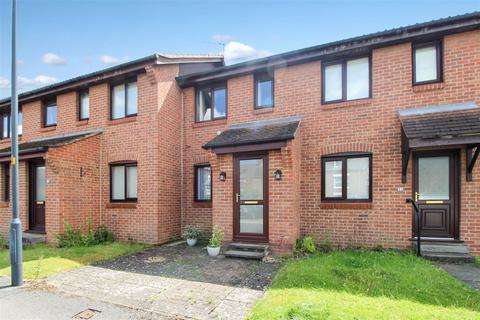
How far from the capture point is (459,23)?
23.9 ft

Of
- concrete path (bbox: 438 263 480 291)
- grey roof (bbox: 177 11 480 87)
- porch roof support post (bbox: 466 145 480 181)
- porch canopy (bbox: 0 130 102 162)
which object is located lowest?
concrete path (bbox: 438 263 480 291)

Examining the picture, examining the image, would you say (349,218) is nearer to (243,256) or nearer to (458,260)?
(458,260)

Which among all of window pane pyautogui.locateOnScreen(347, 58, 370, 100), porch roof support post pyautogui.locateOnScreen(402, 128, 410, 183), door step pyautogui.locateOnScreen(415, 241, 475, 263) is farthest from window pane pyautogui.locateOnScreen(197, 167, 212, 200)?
door step pyautogui.locateOnScreen(415, 241, 475, 263)

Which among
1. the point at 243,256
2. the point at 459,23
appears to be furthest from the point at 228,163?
the point at 459,23

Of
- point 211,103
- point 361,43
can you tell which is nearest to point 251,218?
point 211,103

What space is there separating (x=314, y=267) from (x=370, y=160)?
3563 millimetres

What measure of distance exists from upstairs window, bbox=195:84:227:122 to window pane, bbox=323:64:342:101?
3.49 meters

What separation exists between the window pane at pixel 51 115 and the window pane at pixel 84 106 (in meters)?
1.58

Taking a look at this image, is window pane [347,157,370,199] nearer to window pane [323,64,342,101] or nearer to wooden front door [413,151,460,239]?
wooden front door [413,151,460,239]

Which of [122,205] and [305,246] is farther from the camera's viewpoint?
[122,205]

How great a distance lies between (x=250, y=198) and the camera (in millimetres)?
8492

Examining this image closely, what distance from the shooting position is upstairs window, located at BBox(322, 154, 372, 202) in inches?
325

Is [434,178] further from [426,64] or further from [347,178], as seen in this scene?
[426,64]

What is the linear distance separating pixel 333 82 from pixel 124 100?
23.8 feet
